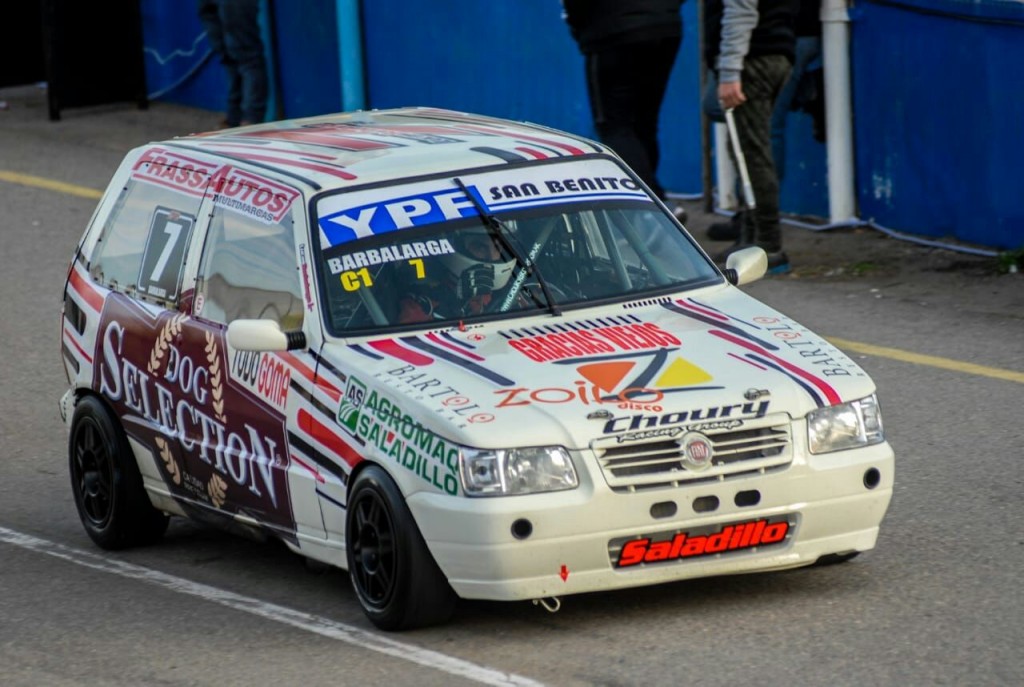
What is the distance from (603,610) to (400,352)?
1.08 meters

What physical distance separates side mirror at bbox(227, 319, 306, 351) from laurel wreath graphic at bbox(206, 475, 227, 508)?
75 cm

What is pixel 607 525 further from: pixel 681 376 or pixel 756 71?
pixel 756 71

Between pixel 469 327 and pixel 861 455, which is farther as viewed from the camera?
pixel 469 327

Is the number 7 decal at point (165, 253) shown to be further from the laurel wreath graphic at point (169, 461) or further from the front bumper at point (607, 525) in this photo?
the front bumper at point (607, 525)

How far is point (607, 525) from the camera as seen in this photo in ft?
19.9

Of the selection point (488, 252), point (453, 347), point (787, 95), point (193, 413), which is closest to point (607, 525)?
point (453, 347)

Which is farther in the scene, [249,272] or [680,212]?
[680,212]

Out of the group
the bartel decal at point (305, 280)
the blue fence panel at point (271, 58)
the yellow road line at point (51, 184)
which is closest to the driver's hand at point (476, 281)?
the bartel decal at point (305, 280)

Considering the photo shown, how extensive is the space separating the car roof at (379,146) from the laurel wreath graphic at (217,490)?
3.72ft

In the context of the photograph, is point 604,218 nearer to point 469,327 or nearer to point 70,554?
point 469,327

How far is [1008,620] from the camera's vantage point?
624cm

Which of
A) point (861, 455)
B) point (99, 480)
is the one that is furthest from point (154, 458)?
point (861, 455)

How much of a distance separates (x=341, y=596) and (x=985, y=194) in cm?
650

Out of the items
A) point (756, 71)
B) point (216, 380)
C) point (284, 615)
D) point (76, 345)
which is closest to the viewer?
point (284, 615)
